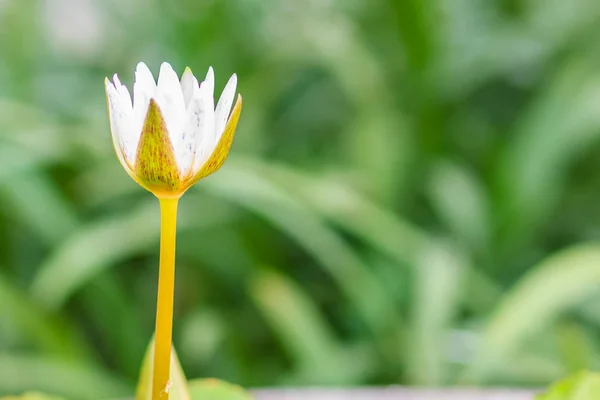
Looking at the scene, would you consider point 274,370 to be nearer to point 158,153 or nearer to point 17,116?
point 17,116

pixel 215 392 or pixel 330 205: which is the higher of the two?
pixel 330 205

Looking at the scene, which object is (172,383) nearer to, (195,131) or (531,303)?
(195,131)

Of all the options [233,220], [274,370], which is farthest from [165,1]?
[274,370]

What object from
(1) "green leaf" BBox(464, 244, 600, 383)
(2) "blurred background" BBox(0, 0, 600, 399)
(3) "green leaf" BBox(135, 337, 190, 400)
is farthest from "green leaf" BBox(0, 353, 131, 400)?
(3) "green leaf" BBox(135, 337, 190, 400)

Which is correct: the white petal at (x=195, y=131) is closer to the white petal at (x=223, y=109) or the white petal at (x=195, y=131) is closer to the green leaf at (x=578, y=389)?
the white petal at (x=223, y=109)

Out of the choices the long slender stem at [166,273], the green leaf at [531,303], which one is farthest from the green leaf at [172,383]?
the green leaf at [531,303]

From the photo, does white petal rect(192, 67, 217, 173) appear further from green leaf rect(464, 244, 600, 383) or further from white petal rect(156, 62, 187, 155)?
green leaf rect(464, 244, 600, 383)

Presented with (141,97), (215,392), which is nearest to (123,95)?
(141,97)
